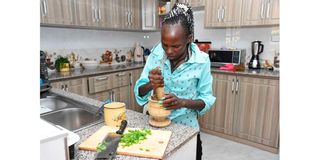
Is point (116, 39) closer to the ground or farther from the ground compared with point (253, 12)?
closer to the ground

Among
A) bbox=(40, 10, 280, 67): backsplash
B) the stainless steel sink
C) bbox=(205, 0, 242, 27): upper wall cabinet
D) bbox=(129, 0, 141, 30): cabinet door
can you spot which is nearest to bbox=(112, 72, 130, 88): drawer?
bbox=(40, 10, 280, 67): backsplash

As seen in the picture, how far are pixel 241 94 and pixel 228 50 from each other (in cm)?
64

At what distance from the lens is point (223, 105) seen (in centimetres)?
269

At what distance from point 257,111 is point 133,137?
6.77 feet

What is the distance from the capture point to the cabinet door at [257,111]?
230 centimetres

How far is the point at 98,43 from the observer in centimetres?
333

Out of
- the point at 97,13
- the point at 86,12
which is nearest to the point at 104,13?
the point at 97,13

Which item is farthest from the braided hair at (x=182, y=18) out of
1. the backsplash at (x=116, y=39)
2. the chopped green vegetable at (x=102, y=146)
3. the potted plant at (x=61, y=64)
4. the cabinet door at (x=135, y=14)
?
the cabinet door at (x=135, y=14)

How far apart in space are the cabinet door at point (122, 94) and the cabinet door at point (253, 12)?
6.06 feet

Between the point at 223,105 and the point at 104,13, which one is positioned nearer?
the point at 223,105

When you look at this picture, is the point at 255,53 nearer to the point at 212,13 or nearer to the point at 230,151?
the point at 212,13

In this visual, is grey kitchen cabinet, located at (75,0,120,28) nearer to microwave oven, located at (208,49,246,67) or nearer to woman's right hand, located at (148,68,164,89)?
microwave oven, located at (208,49,246,67)

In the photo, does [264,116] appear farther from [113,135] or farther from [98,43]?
[98,43]
